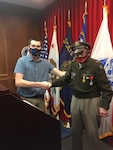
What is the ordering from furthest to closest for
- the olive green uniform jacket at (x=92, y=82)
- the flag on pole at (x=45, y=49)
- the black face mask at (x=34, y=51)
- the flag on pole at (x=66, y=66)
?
the flag on pole at (x=45, y=49) → the flag on pole at (x=66, y=66) → the black face mask at (x=34, y=51) → the olive green uniform jacket at (x=92, y=82)

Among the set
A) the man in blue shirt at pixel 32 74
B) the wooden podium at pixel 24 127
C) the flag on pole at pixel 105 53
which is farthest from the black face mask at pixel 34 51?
the wooden podium at pixel 24 127

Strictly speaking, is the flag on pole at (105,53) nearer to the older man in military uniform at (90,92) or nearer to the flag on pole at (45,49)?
the older man in military uniform at (90,92)

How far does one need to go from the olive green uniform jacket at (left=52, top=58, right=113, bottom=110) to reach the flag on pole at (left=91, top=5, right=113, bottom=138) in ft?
1.23

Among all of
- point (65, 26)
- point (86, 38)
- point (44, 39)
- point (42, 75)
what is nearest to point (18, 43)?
point (44, 39)

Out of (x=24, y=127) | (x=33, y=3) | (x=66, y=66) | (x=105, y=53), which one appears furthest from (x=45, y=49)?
(x=24, y=127)

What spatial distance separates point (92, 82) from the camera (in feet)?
5.71

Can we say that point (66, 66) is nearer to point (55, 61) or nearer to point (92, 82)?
point (55, 61)

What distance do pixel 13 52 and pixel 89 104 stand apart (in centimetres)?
238

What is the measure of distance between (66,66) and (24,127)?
2249 millimetres

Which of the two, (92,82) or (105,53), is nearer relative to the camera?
(92,82)

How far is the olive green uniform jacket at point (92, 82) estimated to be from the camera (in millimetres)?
1699

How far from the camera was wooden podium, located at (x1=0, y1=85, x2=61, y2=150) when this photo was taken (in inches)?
23.8

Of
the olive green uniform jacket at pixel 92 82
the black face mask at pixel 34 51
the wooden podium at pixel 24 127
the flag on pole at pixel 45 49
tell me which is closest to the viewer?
the wooden podium at pixel 24 127

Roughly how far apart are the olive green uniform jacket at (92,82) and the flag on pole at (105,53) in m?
0.37
